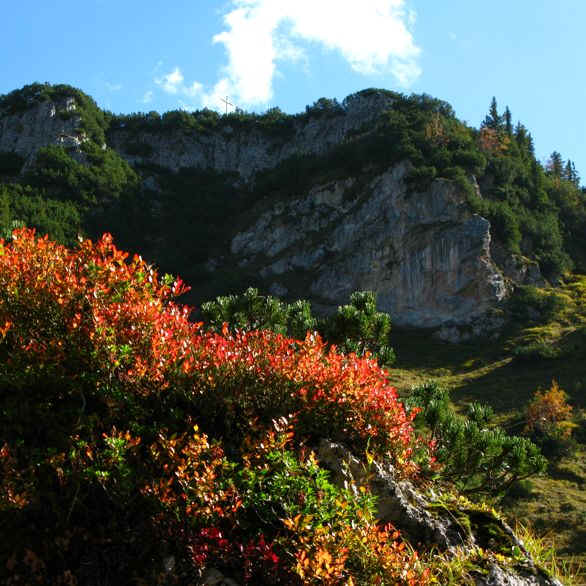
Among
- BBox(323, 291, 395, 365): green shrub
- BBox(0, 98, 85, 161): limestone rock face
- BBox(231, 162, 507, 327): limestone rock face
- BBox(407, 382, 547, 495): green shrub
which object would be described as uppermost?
BBox(0, 98, 85, 161): limestone rock face

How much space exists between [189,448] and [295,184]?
87540 millimetres

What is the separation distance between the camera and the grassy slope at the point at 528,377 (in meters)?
24.8

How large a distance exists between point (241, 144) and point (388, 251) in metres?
58.2

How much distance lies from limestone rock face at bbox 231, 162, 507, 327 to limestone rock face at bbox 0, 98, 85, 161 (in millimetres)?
42379

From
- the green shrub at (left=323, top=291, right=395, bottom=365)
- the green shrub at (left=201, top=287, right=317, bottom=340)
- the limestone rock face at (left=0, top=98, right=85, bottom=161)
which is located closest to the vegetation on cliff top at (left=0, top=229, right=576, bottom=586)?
the green shrub at (left=323, top=291, right=395, bottom=365)

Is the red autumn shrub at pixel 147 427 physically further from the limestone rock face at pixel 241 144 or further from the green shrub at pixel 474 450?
the limestone rock face at pixel 241 144

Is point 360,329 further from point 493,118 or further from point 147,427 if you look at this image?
point 493,118

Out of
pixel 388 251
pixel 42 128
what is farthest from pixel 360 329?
pixel 42 128

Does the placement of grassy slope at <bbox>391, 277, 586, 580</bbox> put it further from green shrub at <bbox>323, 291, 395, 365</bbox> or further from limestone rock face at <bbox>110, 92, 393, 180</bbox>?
limestone rock face at <bbox>110, 92, 393, 180</bbox>

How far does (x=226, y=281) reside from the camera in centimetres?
7419

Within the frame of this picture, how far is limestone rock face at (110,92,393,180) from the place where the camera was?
352 ft

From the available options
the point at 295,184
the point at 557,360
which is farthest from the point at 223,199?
the point at 557,360

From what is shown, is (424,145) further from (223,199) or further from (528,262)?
(223,199)

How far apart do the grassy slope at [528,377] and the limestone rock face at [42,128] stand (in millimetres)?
73219
